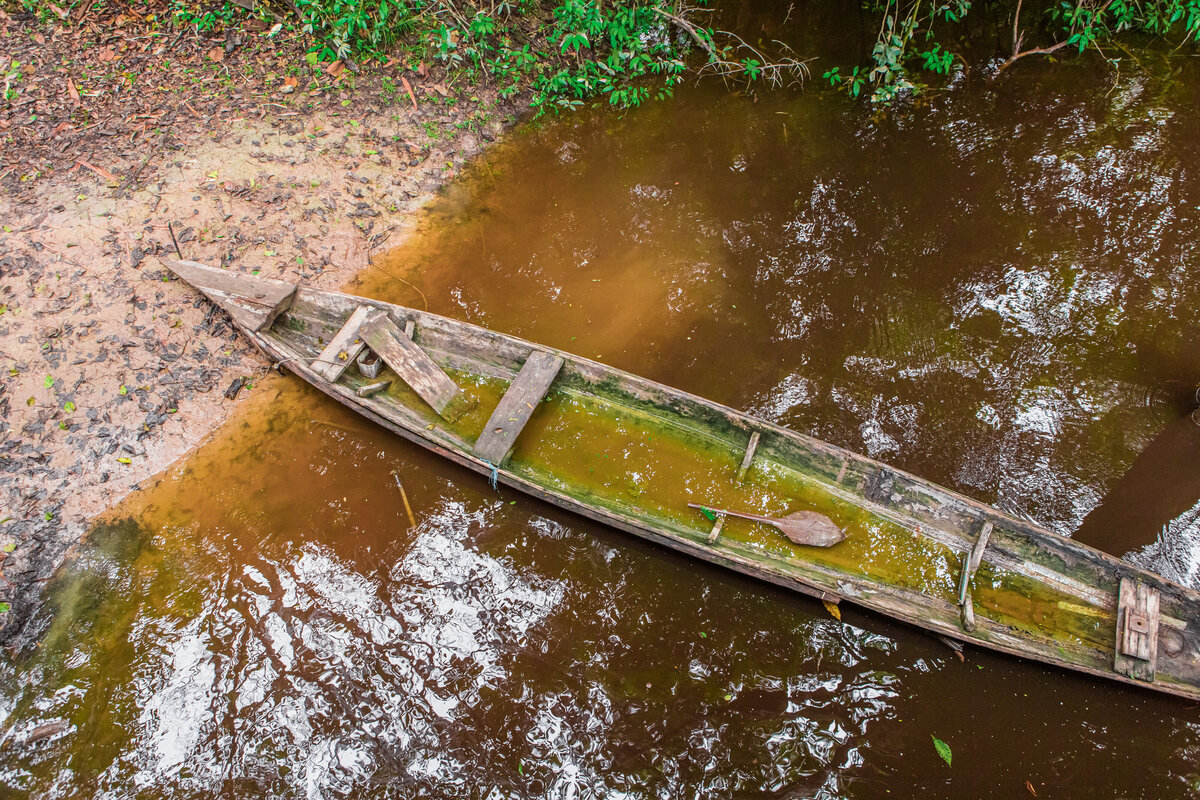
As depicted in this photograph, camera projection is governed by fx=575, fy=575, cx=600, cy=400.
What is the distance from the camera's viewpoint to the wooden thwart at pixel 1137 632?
3.62 m

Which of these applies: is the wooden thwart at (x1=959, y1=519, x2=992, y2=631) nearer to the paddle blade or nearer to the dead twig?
the paddle blade

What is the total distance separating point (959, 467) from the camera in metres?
4.66

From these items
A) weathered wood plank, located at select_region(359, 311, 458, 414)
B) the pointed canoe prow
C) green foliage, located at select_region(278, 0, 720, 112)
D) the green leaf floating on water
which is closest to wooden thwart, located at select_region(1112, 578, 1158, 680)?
the green leaf floating on water

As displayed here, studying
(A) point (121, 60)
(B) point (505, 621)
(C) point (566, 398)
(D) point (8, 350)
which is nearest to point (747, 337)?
(C) point (566, 398)

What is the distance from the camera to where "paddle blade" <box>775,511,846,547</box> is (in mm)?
4258

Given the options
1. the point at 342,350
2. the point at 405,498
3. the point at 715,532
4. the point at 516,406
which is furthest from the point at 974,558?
the point at 342,350

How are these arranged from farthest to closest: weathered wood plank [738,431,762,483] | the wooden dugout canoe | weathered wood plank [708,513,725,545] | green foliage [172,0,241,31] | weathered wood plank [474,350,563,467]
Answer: green foliage [172,0,241,31]
weathered wood plank [474,350,563,467]
weathered wood plank [738,431,762,483]
weathered wood plank [708,513,725,545]
the wooden dugout canoe

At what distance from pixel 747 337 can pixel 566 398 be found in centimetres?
187

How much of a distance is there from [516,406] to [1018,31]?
871cm

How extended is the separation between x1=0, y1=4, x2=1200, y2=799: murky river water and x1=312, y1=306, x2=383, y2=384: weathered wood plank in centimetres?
51

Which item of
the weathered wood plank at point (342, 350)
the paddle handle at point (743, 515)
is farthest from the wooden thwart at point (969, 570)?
the weathered wood plank at point (342, 350)

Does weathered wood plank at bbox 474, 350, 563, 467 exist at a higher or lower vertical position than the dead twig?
higher

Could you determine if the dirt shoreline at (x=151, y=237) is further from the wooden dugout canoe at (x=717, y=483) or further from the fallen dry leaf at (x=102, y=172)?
the wooden dugout canoe at (x=717, y=483)

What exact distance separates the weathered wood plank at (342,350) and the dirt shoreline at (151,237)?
A: 0.98 meters
